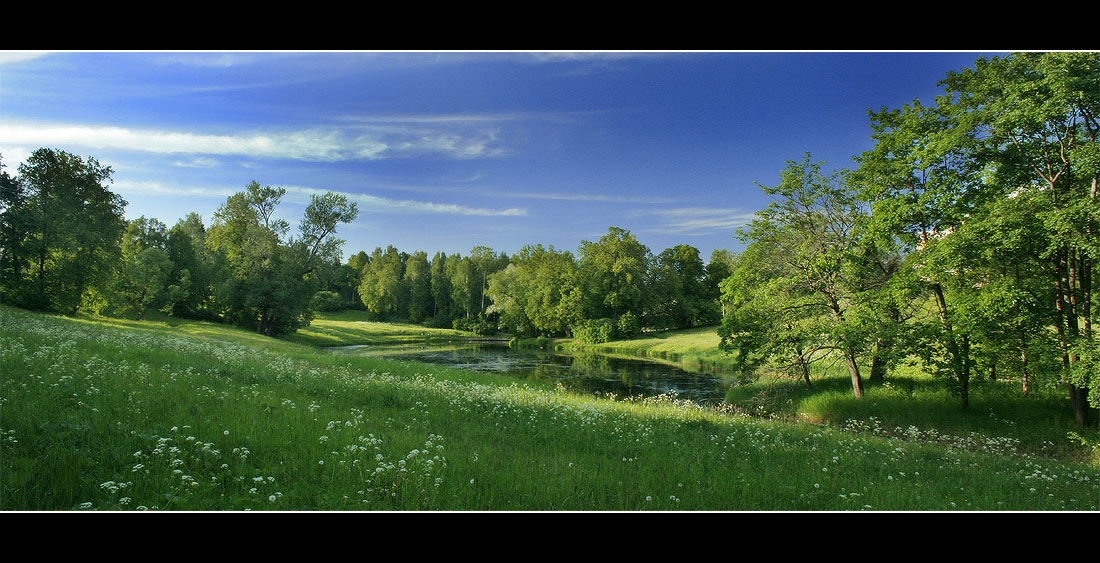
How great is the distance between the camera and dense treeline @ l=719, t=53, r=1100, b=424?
8617mm

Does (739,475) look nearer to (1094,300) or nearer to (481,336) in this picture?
(1094,300)

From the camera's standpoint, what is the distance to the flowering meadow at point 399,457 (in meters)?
A: 4.04

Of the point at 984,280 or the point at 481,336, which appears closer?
the point at 984,280

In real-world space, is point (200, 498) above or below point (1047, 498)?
above

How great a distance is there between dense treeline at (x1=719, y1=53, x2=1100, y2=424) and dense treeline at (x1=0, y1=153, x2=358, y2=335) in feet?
46.7

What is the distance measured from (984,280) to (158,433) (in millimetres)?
16498

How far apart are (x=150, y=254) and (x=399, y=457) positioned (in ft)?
90.7

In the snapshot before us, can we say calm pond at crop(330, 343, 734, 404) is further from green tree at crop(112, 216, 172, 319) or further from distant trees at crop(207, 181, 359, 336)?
green tree at crop(112, 216, 172, 319)

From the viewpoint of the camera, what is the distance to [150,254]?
2362cm

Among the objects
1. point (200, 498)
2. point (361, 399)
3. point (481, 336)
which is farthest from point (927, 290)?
point (481, 336)

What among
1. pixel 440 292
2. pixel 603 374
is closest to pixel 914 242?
pixel 603 374

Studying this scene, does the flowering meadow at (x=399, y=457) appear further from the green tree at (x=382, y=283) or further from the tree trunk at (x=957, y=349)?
the green tree at (x=382, y=283)

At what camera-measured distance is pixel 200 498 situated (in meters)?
3.81

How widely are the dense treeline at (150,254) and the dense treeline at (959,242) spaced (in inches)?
560
